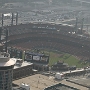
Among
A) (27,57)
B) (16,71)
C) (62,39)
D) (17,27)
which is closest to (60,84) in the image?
(16,71)

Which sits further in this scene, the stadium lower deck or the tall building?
the stadium lower deck

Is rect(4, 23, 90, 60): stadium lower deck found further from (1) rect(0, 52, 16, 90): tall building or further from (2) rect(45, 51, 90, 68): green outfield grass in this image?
(1) rect(0, 52, 16, 90): tall building

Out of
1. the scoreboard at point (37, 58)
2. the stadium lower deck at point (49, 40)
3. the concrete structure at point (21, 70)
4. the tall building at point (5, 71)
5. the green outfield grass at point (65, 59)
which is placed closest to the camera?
the tall building at point (5, 71)

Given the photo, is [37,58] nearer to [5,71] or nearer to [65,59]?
[65,59]

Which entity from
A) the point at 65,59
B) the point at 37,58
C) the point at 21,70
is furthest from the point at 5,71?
the point at 65,59

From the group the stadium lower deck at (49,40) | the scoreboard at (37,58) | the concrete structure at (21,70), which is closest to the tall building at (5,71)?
the concrete structure at (21,70)

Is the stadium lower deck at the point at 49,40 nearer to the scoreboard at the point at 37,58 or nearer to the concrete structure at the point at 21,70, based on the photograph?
the scoreboard at the point at 37,58

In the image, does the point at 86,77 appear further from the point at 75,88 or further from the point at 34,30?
the point at 34,30

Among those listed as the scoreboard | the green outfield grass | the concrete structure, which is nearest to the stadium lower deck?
the green outfield grass
